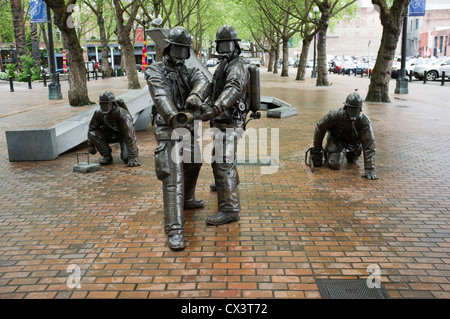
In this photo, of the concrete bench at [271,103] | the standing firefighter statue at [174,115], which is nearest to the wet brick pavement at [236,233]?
the standing firefighter statue at [174,115]

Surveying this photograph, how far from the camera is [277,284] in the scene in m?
3.68

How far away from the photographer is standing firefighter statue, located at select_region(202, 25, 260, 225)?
4.93m

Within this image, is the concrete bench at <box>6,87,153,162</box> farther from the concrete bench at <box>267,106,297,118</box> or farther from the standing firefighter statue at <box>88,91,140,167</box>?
the concrete bench at <box>267,106,297,118</box>

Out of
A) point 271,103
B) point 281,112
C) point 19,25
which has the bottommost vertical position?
point 281,112

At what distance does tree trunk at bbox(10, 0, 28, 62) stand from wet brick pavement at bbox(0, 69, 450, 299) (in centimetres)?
2243

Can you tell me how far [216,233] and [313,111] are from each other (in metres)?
10.5

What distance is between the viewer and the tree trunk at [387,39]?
49.0 ft

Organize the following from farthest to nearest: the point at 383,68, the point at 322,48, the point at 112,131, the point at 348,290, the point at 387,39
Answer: the point at 322,48 → the point at 383,68 → the point at 387,39 → the point at 112,131 → the point at 348,290

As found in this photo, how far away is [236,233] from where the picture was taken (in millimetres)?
4777

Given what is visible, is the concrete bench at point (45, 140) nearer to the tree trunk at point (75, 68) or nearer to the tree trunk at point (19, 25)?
the tree trunk at point (75, 68)

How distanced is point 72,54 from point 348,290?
42.7 ft

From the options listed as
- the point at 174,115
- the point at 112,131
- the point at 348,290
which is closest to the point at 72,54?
the point at 112,131

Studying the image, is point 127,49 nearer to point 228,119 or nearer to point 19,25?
point 19,25

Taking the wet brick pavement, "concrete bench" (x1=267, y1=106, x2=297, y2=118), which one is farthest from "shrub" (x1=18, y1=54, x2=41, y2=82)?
the wet brick pavement
